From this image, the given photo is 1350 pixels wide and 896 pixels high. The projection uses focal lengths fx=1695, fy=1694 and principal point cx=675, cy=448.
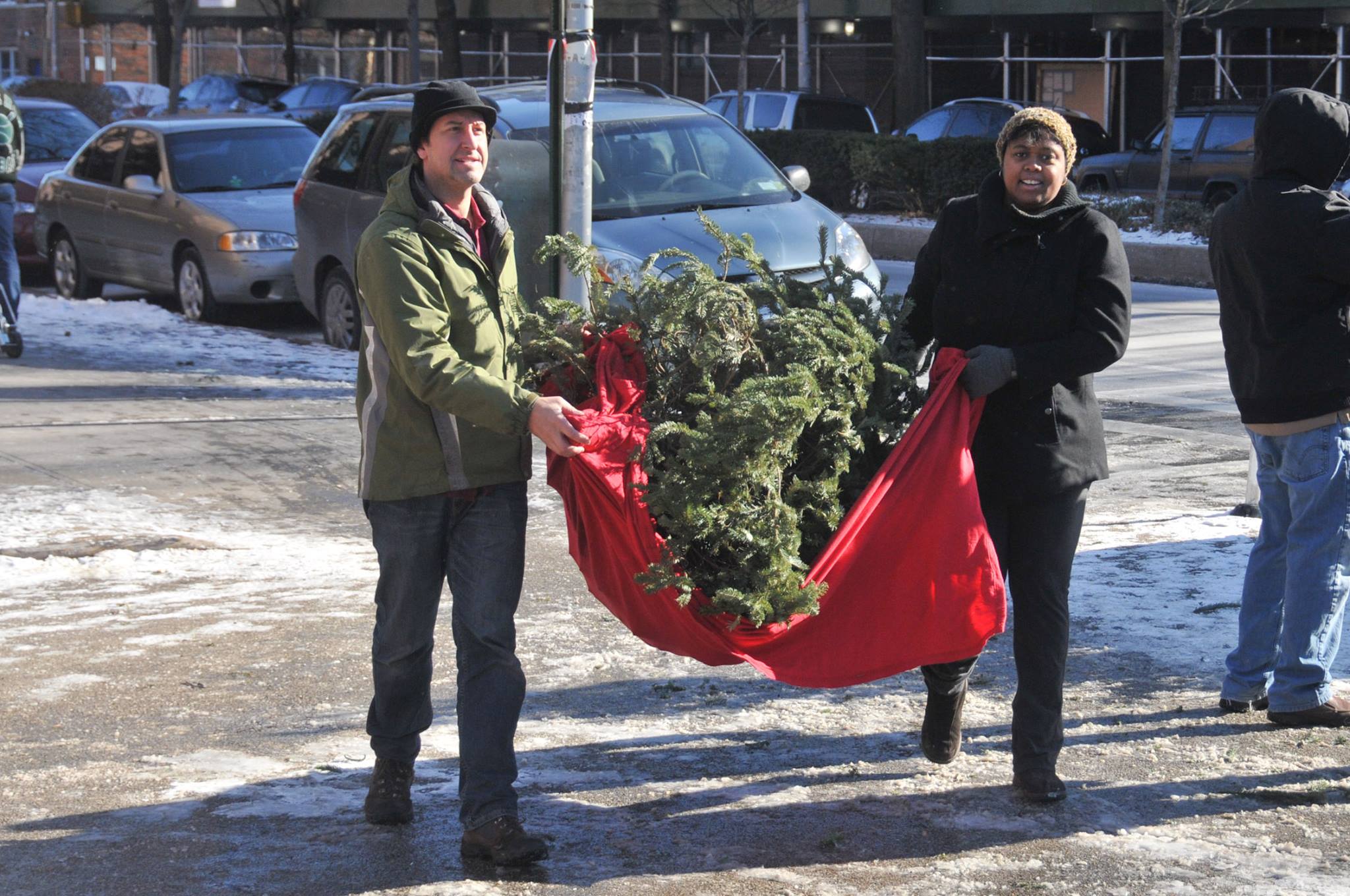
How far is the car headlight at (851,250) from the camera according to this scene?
10625mm

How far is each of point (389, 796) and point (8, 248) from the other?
28.1 feet

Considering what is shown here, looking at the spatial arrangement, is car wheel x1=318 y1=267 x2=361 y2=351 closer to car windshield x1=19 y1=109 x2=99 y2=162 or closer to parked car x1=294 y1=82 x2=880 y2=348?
parked car x1=294 y1=82 x2=880 y2=348

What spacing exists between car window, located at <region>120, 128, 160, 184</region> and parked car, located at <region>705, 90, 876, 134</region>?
13.0 meters

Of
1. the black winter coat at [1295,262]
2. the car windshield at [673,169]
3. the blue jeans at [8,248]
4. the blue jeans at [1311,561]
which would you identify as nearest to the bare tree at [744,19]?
the car windshield at [673,169]

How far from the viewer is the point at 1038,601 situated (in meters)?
4.65

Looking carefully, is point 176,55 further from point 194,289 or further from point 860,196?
point 194,289

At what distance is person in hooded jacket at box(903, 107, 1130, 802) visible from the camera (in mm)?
4516

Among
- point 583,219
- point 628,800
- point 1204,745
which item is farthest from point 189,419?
point 1204,745

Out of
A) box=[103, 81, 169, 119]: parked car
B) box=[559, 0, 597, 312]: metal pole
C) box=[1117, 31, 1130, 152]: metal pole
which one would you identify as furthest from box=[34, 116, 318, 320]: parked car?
box=[103, 81, 169, 119]: parked car

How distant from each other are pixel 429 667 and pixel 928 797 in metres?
1.42

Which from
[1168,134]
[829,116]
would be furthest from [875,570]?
[829,116]

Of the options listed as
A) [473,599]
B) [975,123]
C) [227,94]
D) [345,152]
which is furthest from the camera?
[227,94]

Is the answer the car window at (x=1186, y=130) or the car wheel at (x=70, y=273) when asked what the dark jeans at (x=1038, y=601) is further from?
the car window at (x=1186, y=130)

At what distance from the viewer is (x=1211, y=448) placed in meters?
9.30
